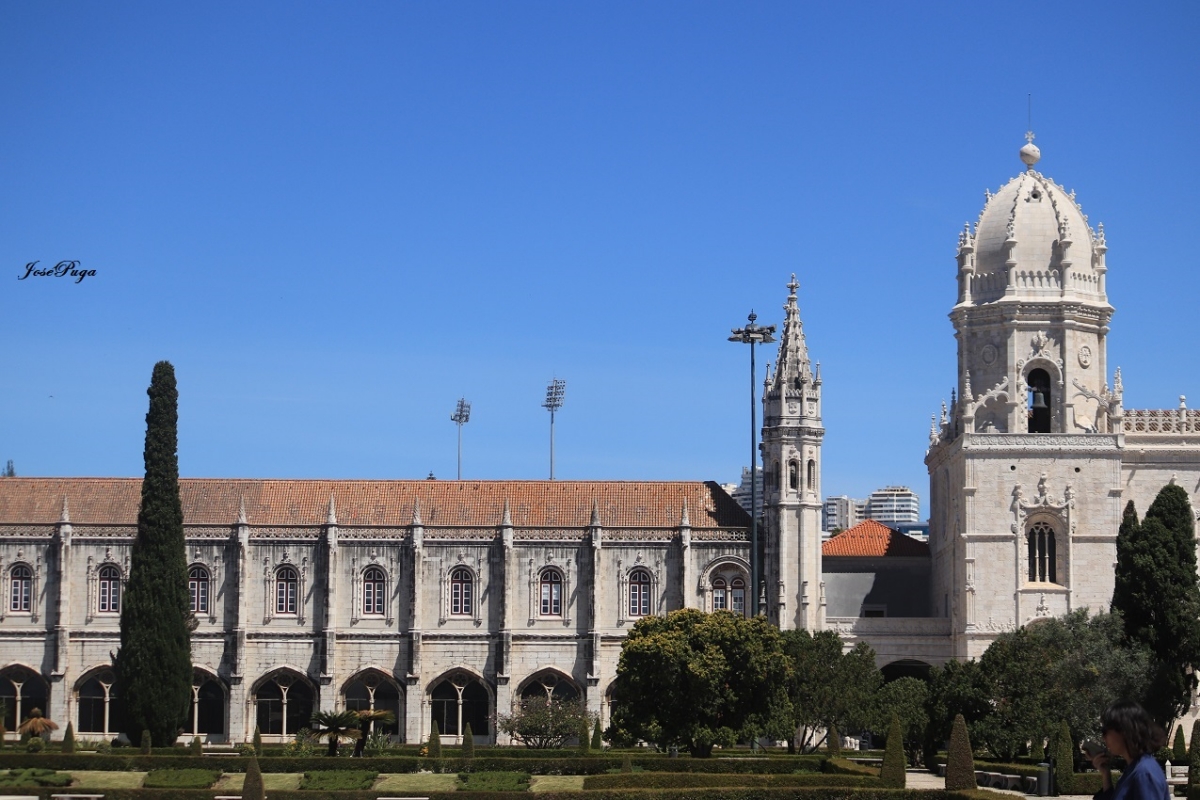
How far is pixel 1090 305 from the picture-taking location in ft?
252

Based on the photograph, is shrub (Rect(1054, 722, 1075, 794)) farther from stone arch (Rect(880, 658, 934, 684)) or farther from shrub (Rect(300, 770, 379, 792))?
stone arch (Rect(880, 658, 934, 684))

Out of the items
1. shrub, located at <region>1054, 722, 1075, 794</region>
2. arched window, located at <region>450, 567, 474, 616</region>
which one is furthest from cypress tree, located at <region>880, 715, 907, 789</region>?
arched window, located at <region>450, 567, 474, 616</region>

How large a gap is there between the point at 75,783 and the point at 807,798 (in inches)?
799

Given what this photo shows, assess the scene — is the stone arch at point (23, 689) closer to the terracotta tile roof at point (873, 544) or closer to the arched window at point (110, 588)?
the arched window at point (110, 588)

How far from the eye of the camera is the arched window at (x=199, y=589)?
7994 cm

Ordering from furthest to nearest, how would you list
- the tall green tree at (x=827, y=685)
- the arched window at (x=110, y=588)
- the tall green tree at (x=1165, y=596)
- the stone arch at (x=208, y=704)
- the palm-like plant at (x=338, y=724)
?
the arched window at (x=110, y=588) < the stone arch at (x=208, y=704) < the tall green tree at (x=1165, y=596) < the tall green tree at (x=827, y=685) < the palm-like plant at (x=338, y=724)

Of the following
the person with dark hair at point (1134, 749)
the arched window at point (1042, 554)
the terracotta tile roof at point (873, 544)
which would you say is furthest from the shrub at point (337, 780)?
the terracotta tile roof at point (873, 544)

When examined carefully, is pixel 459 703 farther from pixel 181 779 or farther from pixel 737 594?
pixel 181 779

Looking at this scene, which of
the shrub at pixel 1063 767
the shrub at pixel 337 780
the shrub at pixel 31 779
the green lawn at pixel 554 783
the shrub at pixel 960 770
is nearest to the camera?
the shrub at pixel 960 770

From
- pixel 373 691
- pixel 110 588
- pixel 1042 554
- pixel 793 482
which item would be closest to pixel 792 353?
pixel 793 482

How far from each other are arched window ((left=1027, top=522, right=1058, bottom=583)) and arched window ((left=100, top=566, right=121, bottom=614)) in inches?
1580

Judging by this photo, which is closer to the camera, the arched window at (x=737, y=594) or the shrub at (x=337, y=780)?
the shrub at (x=337, y=780)

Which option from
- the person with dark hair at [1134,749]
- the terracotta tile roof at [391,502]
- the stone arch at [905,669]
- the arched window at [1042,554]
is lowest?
the stone arch at [905,669]

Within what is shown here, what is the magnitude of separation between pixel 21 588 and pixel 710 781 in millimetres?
43703
